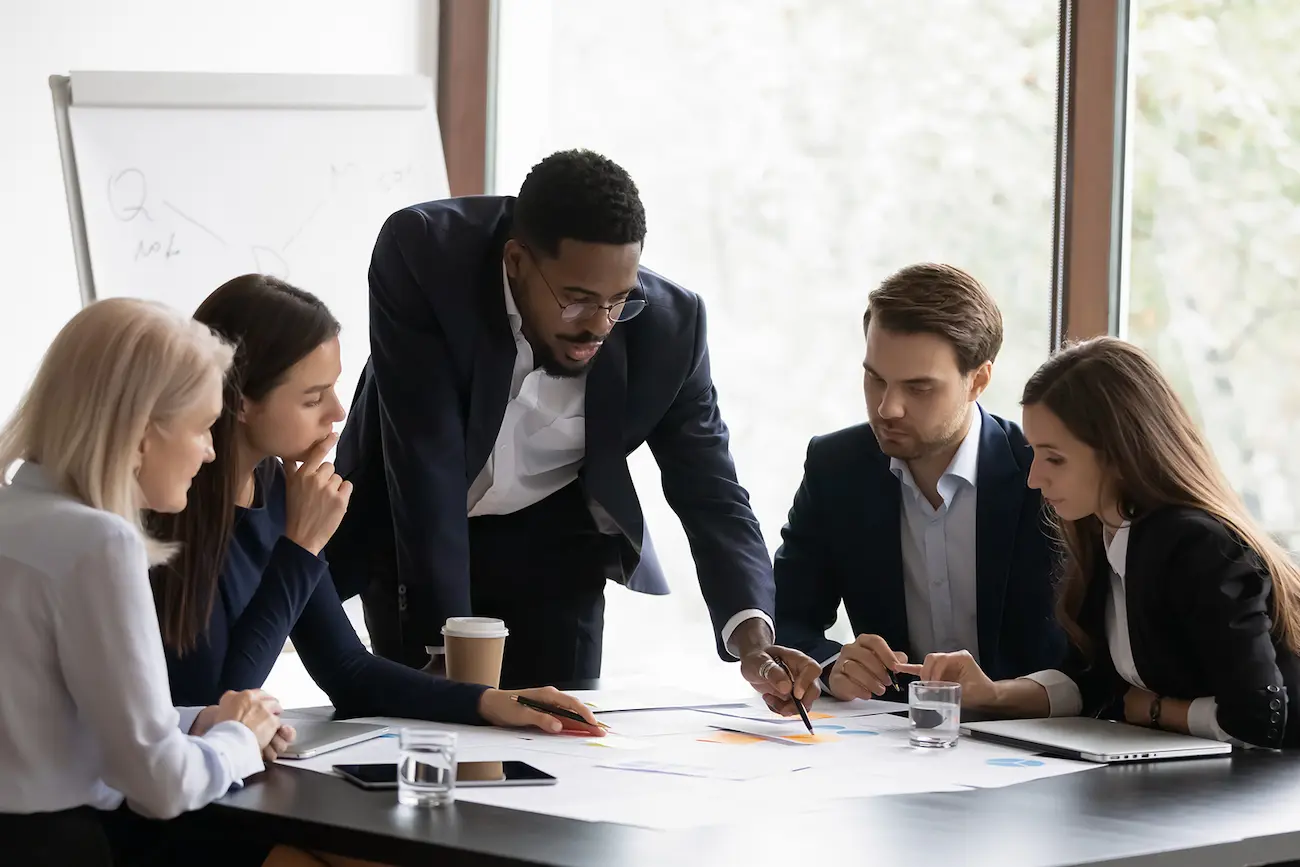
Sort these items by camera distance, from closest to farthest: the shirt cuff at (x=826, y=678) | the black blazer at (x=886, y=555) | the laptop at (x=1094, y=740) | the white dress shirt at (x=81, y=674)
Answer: the white dress shirt at (x=81, y=674)
the laptop at (x=1094, y=740)
the shirt cuff at (x=826, y=678)
the black blazer at (x=886, y=555)

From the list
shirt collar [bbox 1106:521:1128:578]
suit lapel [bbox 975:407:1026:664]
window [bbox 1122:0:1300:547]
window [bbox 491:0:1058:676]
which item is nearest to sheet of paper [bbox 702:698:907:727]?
suit lapel [bbox 975:407:1026:664]

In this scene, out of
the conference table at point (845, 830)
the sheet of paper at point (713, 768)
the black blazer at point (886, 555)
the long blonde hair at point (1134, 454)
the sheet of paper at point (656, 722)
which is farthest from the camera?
the black blazer at point (886, 555)

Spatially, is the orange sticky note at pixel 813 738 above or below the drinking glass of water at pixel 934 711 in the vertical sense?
below

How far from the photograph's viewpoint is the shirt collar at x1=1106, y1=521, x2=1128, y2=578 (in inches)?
82.2

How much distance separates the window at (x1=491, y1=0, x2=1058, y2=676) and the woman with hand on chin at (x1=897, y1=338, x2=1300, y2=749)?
5.09 ft

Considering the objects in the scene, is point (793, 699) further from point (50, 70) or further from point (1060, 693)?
→ point (50, 70)

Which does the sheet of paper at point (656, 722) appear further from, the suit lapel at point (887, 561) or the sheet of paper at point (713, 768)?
the suit lapel at point (887, 561)

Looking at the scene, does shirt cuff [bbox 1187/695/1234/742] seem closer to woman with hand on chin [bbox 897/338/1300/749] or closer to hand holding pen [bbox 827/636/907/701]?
woman with hand on chin [bbox 897/338/1300/749]

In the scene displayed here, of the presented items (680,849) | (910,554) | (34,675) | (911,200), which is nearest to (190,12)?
(911,200)

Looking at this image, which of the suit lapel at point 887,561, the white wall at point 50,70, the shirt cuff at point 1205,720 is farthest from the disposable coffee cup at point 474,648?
the white wall at point 50,70

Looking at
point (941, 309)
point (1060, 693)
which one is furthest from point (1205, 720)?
point (941, 309)

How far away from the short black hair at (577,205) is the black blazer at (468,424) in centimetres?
12

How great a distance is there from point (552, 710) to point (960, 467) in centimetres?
93

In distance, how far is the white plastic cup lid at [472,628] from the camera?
208 cm
